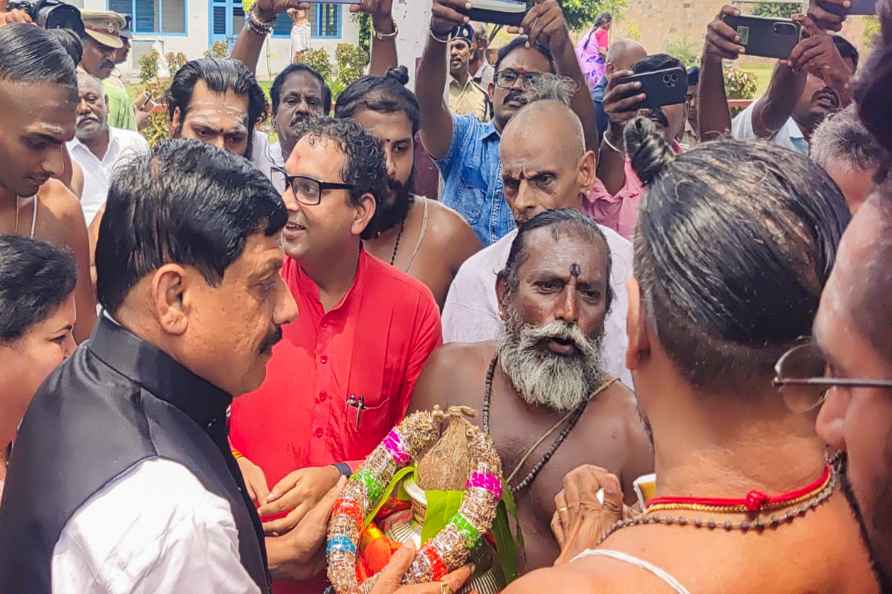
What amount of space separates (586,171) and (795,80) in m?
1.42

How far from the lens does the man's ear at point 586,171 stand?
171 inches

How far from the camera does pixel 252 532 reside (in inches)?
78.7

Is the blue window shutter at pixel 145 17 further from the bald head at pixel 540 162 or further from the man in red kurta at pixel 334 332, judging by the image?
the man in red kurta at pixel 334 332

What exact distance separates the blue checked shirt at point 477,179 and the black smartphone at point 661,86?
0.89 m

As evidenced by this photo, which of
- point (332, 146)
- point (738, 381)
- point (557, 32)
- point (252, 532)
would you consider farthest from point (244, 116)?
point (738, 381)

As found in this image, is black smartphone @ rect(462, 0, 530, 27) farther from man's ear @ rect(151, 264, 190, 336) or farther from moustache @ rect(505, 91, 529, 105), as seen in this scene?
man's ear @ rect(151, 264, 190, 336)

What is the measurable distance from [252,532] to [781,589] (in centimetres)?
102

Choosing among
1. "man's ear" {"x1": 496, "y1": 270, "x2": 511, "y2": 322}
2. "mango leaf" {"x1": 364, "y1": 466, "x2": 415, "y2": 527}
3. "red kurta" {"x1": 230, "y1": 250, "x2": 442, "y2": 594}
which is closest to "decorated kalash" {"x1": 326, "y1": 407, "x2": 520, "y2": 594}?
"mango leaf" {"x1": 364, "y1": 466, "x2": 415, "y2": 527}

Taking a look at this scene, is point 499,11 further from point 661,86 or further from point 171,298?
point 171,298

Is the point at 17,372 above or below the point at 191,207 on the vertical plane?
below

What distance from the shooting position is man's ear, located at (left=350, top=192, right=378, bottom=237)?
3529mm

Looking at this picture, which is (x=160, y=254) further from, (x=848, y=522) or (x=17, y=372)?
(x=848, y=522)

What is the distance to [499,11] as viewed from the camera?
5.11m

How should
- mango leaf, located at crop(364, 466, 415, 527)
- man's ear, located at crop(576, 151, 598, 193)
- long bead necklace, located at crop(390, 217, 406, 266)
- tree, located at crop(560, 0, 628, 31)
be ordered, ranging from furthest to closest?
tree, located at crop(560, 0, 628, 31), long bead necklace, located at crop(390, 217, 406, 266), man's ear, located at crop(576, 151, 598, 193), mango leaf, located at crop(364, 466, 415, 527)
